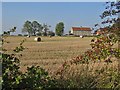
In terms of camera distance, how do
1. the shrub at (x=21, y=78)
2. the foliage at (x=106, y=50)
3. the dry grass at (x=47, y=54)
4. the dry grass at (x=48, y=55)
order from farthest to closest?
the dry grass at (x=47, y=54)
the dry grass at (x=48, y=55)
the foliage at (x=106, y=50)
the shrub at (x=21, y=78)

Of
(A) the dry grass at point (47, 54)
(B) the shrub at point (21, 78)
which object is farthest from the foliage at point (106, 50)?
(A) the dry grass at point (47, 54)

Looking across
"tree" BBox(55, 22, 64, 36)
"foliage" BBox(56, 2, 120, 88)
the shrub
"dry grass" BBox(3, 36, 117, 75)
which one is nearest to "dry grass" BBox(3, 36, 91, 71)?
"dry grass" BBox(3, 36, 117, 75)

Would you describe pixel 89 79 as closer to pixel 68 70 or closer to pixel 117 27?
pixel 68 70

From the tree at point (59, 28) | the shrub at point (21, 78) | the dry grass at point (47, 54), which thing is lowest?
the dry grass at point (47, 54)

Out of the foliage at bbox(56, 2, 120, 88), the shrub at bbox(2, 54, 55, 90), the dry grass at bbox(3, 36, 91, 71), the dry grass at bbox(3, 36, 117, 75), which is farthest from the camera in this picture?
the dry grass at bbox(3, 36, 91, 71)

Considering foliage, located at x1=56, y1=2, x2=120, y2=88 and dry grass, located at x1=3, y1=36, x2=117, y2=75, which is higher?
foliage, located at x1=56, y1=2, x2=120, y2=88

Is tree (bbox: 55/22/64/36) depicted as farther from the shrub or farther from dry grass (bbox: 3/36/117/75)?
the shrub

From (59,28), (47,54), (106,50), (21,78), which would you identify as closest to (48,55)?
(47,54)

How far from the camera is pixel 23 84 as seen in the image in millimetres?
5113

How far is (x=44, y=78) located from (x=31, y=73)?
24 centimetres

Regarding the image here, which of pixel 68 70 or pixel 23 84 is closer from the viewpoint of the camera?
pixel 23 84

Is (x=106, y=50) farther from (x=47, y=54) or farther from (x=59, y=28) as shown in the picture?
(x=59, y=28)

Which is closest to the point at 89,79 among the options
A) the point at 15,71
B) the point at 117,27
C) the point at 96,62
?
the point at 96,62

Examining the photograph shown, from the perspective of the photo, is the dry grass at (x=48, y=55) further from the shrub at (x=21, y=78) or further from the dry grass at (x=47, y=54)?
the shrub at (x=21, y=78)
